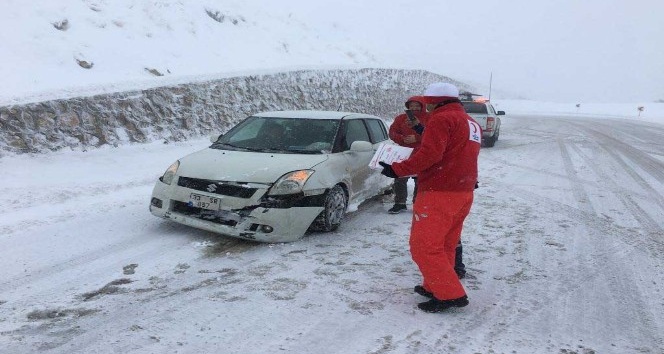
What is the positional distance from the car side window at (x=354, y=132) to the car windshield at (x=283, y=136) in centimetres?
19

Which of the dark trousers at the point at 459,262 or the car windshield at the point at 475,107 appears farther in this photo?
the car windshield at the point at 475,107

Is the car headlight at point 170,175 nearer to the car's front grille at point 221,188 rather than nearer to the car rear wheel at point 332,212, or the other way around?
the car's front grille at point 221,188

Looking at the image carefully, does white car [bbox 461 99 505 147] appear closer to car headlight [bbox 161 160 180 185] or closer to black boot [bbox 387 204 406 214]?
black boot [bbox 387 204 406 214]

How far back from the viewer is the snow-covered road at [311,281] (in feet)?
10.2

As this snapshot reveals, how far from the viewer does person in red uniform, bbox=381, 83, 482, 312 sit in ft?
11.3

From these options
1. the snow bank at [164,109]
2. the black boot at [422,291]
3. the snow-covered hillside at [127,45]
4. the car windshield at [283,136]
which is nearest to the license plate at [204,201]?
the car windshield at [283,136]

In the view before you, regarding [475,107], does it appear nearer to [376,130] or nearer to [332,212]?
[376,130]

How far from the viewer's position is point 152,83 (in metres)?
10.9

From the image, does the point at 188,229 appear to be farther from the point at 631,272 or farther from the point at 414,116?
the point at 631,272

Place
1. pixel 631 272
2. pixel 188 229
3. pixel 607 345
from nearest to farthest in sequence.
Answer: pixel 607 345 → pixel 631 272 → pixel 188 229

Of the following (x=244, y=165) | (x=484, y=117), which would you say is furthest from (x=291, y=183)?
(x=484, y=117)

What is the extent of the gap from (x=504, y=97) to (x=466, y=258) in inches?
2251

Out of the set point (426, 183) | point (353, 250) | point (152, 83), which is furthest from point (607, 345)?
point (152, 83)

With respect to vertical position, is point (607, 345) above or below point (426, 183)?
below
